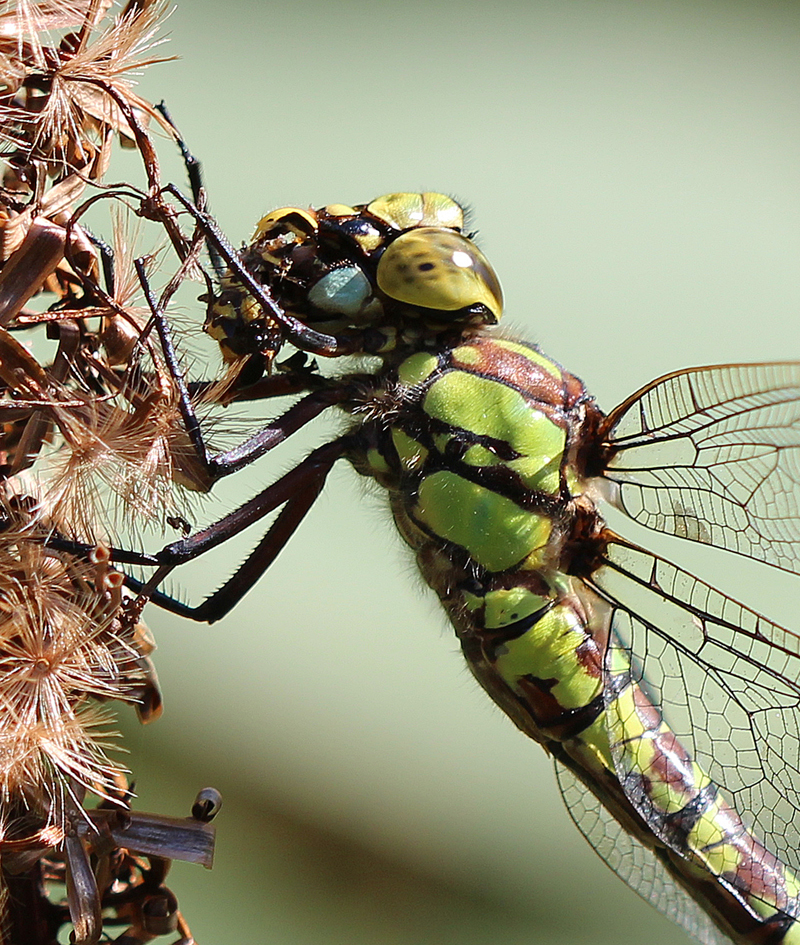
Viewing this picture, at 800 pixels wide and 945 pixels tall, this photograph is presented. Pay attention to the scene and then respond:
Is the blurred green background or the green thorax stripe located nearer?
the green thorax stripe

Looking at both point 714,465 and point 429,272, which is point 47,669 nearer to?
point 429,272

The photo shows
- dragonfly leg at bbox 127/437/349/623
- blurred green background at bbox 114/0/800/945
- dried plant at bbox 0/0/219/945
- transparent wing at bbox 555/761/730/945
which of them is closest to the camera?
dried plant at bbox 0/0/219/945

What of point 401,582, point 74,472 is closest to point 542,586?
point 74,472

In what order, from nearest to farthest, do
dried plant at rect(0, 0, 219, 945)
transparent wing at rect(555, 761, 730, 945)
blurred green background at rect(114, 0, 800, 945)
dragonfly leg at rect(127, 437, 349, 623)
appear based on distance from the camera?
dried plant at rect(0, 0, 219, 945)
dragonfly leg at rect(127, 437, 349, 623)
transparent wing at rect(555, 761, 730, 945)
blurred green background at rect(114, 0, 800, 945)

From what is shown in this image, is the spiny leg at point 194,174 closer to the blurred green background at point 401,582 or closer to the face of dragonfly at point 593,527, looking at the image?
the face of dragonfly at point 593,527

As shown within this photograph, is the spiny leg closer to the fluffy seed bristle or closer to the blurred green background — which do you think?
the fluffy seed bristle

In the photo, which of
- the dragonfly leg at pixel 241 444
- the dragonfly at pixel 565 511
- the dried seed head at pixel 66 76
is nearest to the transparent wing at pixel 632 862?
the dragonfly at pixel 565 511

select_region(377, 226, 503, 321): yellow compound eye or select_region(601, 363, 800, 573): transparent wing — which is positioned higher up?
select_region(377, 226, 503, 321): yellow compound eye

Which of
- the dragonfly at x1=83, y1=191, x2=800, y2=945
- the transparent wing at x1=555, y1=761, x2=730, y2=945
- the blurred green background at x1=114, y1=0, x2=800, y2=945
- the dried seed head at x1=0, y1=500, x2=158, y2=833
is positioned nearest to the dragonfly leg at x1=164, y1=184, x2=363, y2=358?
the dragonfly at x1=83, y1=191, x2=800, y2=945
